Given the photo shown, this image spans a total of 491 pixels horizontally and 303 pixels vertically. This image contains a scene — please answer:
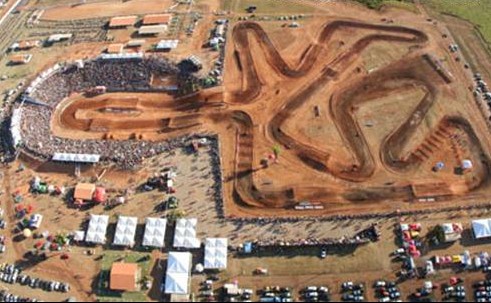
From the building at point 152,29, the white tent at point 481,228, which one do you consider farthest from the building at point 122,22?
the white tent at point 481,228

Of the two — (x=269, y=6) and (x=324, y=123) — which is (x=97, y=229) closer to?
(x=324, y=123)

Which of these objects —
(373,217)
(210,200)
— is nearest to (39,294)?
(210,200)

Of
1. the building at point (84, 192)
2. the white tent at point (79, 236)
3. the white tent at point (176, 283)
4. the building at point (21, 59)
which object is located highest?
the building at point (21, 59)

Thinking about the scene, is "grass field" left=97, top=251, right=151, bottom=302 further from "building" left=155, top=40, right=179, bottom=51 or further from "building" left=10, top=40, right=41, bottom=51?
"building" left=10, top=40, right=41, bottom=51

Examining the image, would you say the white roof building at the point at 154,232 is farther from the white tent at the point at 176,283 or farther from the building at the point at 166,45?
the building at the point at 166,45

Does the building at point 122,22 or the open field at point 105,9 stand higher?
the open field at point 105,9

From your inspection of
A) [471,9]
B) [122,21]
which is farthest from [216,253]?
[471,9]
